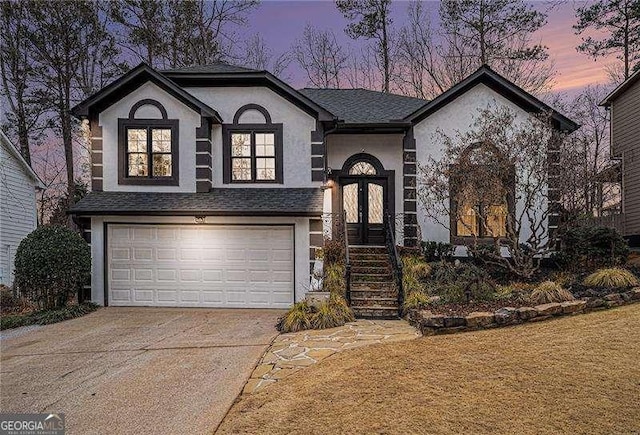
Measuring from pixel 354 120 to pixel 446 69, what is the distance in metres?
11.8

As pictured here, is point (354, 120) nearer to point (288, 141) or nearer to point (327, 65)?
point (288, 141)

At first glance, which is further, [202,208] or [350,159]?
[350,159]

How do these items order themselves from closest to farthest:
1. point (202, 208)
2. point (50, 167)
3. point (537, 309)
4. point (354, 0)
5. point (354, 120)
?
1. point (537, 309)
2. point (202, 208)
3. point (354, 120)
4. point (50, 167)
5. point (354, 0)

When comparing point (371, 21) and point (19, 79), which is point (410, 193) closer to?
point (371, 21)

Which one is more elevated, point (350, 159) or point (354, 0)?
point (354, 0)

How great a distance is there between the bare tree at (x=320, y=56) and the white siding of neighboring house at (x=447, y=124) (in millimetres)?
11941

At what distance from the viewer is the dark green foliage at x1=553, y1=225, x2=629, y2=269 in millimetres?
10906

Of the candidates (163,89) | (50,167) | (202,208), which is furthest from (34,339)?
(50,167)

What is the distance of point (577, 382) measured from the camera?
4891mm

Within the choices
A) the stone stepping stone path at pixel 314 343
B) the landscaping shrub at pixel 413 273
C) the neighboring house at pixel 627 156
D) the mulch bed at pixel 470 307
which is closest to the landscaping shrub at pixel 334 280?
the stone stepping stone path at pixel 314 343

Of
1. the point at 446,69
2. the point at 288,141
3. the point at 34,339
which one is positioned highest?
the point at 446,69

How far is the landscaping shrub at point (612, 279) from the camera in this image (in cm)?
874

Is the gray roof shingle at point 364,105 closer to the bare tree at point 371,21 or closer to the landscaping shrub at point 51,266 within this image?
the bare tree at point 371,21

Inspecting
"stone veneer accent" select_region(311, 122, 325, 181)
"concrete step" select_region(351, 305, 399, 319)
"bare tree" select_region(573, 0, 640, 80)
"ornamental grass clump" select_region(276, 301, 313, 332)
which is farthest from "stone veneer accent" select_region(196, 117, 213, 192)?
"bare tree" select_region(573, 0, 640, 80)
